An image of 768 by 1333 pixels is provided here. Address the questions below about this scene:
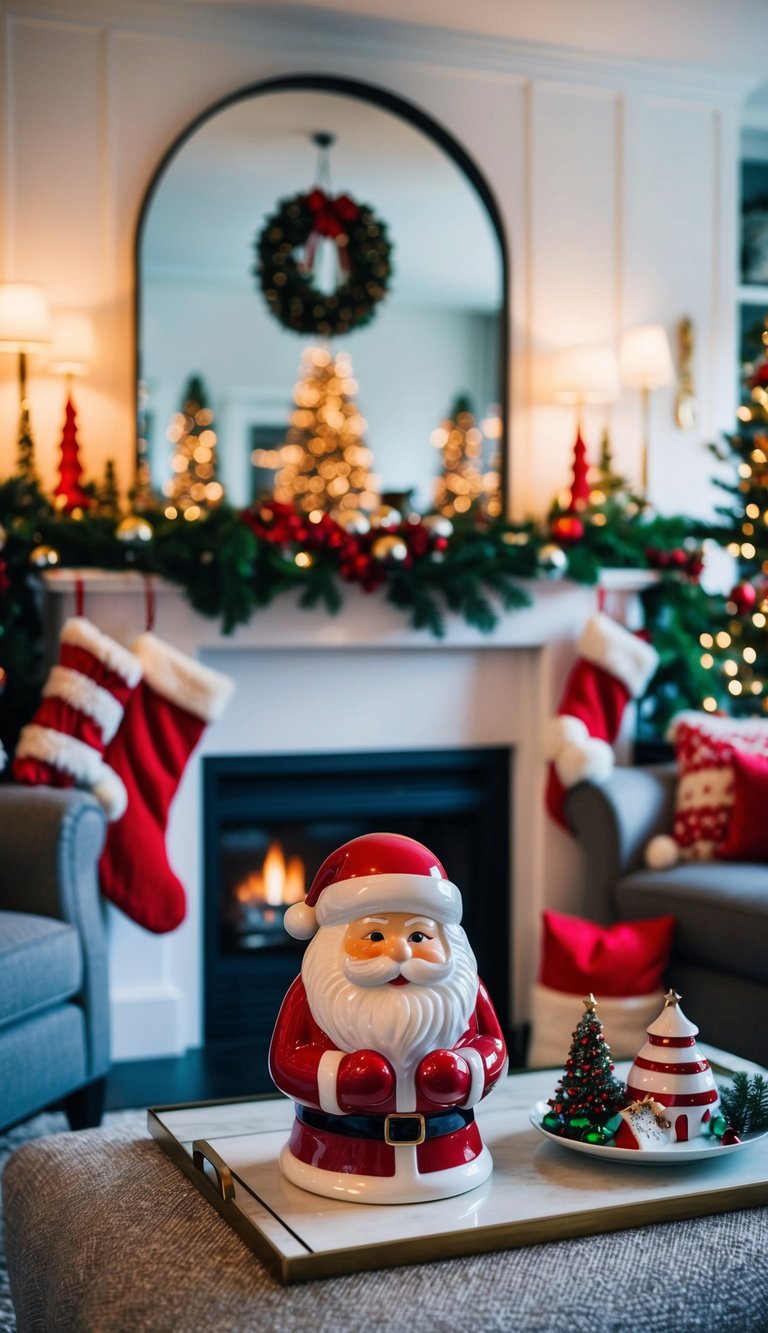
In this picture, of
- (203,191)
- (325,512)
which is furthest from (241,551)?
(203,191)

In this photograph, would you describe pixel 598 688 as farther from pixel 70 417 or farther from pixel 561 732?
pixel 70 417

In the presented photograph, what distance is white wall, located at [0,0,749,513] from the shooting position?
11.3ft

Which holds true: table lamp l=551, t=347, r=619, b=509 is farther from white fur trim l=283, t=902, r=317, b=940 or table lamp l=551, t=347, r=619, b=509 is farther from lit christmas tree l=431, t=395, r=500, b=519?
white fur trim l=283, t=902, r=317, b=940

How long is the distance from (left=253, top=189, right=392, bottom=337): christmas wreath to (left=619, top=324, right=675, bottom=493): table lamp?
0.70 metres

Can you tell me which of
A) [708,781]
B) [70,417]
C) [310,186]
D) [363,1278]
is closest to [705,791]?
[708,781]

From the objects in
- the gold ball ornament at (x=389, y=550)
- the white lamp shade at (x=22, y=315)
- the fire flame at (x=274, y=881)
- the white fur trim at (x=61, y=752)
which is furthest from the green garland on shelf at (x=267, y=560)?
the fire flame at (x=274, y=881)

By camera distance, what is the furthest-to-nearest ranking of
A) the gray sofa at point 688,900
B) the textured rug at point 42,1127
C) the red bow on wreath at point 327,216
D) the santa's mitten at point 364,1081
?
the red bow on wreath at point 327,216, the gray sofa at point 688,900, the textured rug at point 42,1127, the santa's mitten at point 364,1081

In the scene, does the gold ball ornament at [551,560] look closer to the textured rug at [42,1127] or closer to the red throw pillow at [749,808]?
the red throw pillow at [749,808]

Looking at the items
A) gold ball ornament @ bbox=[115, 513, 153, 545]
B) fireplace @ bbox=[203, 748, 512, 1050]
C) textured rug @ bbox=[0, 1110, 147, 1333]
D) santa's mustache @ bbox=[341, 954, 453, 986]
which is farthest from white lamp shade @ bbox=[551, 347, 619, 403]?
santa's mustache @ bbox=[341, 954, 453, 986]

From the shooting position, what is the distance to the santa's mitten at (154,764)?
10.5ft

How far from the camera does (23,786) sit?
2955mm

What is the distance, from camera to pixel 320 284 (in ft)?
12.0

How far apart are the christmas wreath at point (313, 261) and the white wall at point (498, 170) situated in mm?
351

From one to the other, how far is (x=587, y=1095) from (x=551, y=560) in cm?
196
